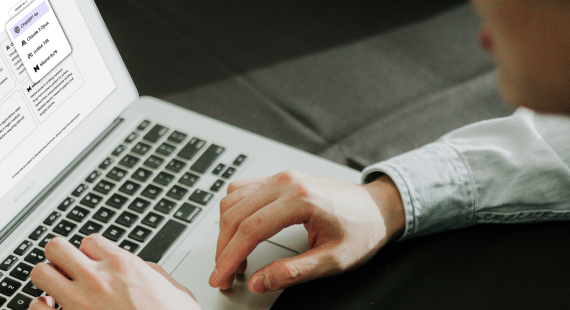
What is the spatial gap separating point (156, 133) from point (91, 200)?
0.40 ft

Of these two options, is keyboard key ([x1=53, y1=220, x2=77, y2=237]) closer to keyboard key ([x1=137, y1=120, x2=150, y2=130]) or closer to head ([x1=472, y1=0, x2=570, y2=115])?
keyboard key ([x1=137, y1=120, x2=150, y2=130])

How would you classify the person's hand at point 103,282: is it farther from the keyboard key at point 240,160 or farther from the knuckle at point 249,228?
the keyboard key at point 240,160

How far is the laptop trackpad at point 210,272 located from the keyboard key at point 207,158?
8 centimetres

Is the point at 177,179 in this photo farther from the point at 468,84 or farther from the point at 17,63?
the point at 468,84

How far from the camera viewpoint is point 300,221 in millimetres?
495

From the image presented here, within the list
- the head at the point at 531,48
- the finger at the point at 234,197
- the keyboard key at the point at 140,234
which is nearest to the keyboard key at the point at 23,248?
the keyboard key at the point at 140,234

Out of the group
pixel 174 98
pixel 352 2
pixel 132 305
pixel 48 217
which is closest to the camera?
pixel 132 305

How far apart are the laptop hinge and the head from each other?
0.46m

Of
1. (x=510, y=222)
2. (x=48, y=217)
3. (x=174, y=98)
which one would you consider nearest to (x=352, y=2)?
(x=174, y=98)

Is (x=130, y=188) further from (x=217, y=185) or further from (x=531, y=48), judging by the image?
(x=531, y=48)

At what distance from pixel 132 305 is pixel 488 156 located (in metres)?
0.43

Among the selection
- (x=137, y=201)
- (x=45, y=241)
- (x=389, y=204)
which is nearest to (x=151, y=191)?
(x=137, y=201)

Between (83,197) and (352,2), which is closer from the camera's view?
(83,197)

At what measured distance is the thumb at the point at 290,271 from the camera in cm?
46
